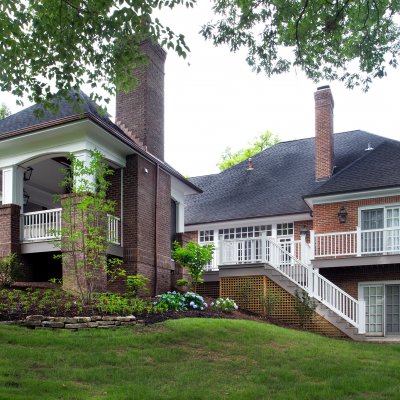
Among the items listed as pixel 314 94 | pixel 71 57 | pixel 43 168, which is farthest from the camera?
pixel 314 94

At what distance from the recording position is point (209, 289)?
2117cm

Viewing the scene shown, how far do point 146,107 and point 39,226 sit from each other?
511 cm

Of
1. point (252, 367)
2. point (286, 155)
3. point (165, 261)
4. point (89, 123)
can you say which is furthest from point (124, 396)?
point (286, 155)

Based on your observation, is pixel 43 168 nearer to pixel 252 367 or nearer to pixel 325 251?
pixel 325 251

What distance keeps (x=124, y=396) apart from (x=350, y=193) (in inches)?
579

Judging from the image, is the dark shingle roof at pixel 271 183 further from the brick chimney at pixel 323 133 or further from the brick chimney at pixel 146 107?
the brick chimney at pixel 146 107

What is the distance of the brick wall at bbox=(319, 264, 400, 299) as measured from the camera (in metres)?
19.3

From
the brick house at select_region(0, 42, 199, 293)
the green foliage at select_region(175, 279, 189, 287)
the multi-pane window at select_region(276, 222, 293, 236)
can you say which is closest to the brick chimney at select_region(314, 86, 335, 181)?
the multi-pane window at select_region(276, 222, 293, 236)

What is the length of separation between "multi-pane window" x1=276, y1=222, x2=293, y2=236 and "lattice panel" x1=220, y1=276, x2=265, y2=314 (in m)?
5.91

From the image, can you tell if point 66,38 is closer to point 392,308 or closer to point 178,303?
point 178,303

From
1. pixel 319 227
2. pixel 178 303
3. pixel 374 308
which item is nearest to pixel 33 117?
pixel 178 303

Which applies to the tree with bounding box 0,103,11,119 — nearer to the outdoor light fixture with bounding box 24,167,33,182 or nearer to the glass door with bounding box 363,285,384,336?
the outdoor light fixture with bounding box 24,167,33,182

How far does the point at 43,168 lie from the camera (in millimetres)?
19938

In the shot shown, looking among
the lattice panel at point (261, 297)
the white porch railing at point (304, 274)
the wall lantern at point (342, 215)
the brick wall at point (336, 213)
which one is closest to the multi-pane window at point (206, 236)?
the brick wall at point (336, 213)
